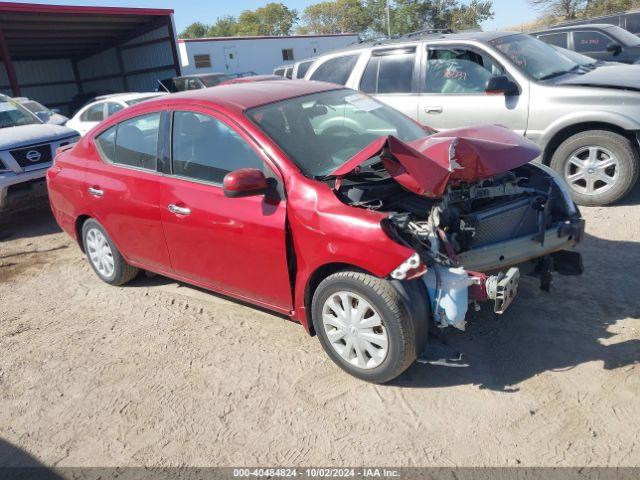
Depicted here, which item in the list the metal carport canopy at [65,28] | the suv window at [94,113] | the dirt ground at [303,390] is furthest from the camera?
the metal carport canopy at [65,28]

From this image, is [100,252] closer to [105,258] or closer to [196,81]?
[105,258]

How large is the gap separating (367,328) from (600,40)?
33.1ft

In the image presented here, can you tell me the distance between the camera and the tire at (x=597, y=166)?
549 cm

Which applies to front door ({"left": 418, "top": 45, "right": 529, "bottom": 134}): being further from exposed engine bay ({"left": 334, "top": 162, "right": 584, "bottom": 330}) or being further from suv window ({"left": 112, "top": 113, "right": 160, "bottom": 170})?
suv window ({"left": 112, "top": 113, "right": 160, "bottom": 170})

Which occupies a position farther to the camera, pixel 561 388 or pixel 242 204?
pixel 242 204

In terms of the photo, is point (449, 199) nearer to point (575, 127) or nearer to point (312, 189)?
point (312, 189)

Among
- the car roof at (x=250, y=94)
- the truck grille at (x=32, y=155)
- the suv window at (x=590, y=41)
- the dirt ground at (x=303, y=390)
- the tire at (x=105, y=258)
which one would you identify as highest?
the car roof at (x=250, y=94)

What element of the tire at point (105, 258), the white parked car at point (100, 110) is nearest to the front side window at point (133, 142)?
the tire at point (105, 258)

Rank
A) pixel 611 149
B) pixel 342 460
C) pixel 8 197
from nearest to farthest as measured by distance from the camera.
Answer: pixel 342 460
pixel 611 149
pixel 8 197

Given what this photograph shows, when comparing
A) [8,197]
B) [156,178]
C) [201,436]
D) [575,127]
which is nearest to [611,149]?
[575,127]

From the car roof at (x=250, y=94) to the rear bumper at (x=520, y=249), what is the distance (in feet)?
5.86

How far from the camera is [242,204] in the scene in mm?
3533

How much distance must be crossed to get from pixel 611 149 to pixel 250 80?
3.72m

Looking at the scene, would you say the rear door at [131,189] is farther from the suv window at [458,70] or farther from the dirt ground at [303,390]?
the suv window at [458,70]
